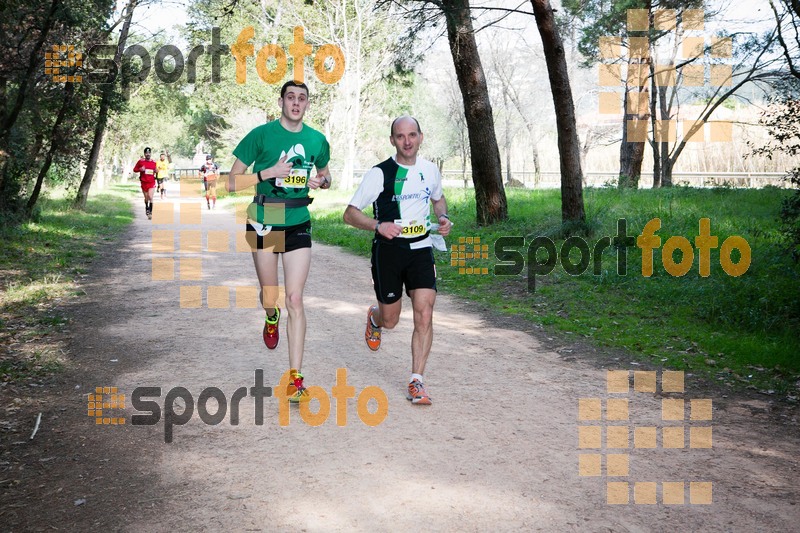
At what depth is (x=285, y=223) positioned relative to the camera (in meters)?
6.01

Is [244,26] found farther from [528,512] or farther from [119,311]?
[528,512]

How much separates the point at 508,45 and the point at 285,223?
4256 cm

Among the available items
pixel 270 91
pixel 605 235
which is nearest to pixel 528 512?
pixel 605 235

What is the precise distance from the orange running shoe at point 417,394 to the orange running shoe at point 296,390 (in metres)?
0.85

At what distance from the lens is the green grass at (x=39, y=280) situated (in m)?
7.38

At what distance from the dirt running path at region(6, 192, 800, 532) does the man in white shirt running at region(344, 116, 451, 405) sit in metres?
0.65

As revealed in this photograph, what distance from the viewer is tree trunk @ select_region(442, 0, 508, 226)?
1706 cm
